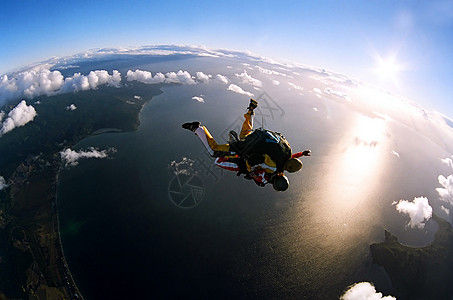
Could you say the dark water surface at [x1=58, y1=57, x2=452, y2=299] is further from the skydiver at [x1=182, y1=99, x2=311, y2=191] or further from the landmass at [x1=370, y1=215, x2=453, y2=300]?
the skydiver at [x1=182, y1=99, x2=311, y2=191]

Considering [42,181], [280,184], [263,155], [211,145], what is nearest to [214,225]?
[211,145]

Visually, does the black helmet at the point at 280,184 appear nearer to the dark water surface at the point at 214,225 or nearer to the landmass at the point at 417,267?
the dark water surface at the point at 214,225

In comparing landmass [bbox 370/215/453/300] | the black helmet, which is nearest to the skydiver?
the black helmet

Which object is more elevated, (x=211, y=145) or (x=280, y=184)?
(x=211, y=145)

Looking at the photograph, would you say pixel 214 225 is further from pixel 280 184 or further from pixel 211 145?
pixel 280 184

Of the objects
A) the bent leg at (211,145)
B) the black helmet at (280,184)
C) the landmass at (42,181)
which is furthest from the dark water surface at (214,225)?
the black helmet at (280,184)

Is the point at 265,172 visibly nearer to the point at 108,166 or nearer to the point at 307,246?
the point at 307,246
